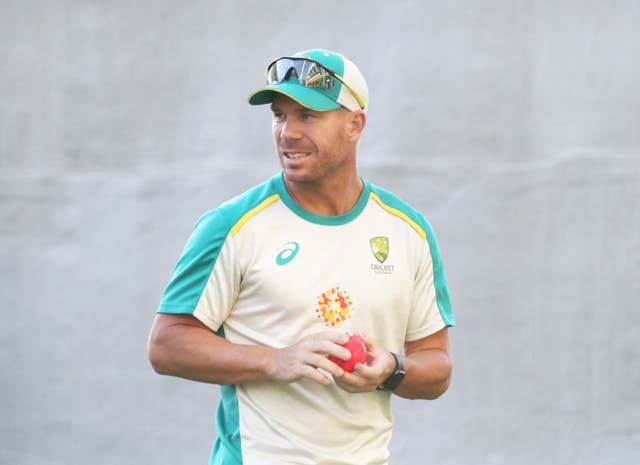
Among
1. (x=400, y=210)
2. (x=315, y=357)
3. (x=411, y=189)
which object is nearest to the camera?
(x=315, y=357)

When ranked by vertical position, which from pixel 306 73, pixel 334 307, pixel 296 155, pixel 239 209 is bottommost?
pixel 334 307

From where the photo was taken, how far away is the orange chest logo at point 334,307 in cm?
332

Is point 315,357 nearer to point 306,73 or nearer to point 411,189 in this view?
point 306,73

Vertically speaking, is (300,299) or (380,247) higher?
(380,247)

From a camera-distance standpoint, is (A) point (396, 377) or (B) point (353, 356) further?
(A) point (396, 377)

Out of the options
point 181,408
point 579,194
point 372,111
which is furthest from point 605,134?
point 181,408

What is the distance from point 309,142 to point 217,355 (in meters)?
0.70

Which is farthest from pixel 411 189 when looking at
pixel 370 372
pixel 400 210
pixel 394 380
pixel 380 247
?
pixel 370 372

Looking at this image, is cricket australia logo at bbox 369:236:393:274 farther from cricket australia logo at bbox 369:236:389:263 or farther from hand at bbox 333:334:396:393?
hand at bbox 333:334:396:393

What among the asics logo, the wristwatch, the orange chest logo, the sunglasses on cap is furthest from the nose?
the wristwatch

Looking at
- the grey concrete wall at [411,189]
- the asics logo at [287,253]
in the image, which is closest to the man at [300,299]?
the asics logo at [287,253]

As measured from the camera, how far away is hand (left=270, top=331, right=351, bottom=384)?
3.09 meters

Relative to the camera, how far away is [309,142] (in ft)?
11.1

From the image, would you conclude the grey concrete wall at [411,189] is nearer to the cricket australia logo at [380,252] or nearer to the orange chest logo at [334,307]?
the cricket australia logo at [380,252]
